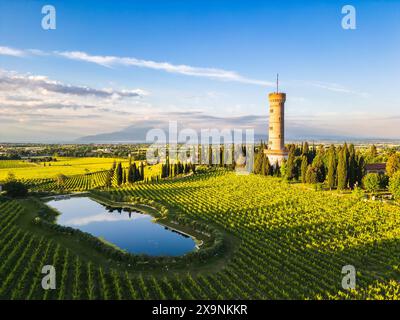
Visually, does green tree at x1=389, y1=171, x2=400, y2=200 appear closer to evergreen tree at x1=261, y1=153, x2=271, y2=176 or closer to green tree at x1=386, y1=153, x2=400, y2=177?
green tree at x1=386, y1=153, x2=400, y2=177

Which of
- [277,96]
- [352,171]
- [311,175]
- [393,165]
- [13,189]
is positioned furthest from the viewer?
[277,96]

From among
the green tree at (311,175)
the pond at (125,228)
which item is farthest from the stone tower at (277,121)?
the pond at (125,228)

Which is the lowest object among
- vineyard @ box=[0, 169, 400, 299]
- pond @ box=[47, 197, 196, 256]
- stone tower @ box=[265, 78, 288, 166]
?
pond @ box=[47, 197, 196, 256]

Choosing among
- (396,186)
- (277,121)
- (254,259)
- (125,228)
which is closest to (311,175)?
(396,186)

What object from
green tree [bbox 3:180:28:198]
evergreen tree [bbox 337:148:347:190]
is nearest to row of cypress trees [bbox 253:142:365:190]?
evergreen tree [bbox 337:148:347:190]

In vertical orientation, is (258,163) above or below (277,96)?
below

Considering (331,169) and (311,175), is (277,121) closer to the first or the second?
(311,175)

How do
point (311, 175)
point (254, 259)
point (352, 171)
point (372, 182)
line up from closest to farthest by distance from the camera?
point (254, 259) < point (372, 182) < point (352, 171) < point (311, 175)
